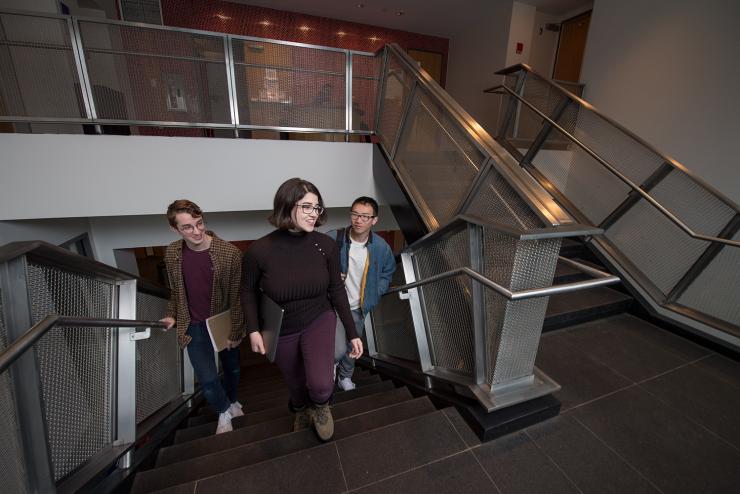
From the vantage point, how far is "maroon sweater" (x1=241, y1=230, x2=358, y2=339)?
1.51 m

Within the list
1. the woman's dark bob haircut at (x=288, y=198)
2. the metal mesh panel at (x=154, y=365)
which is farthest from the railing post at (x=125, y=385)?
the woman's dark bob haircut at (x=288, y=198)

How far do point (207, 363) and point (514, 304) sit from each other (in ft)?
6.52

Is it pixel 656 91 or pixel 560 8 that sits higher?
pixel 560 8

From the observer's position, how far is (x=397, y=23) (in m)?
6.81

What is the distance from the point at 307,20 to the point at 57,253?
24.1 ft

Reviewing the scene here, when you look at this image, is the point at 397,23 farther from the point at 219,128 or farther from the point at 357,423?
the point at 357,423

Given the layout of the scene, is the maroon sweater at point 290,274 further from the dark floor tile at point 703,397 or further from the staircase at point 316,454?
the dark floor tile at point 703,397

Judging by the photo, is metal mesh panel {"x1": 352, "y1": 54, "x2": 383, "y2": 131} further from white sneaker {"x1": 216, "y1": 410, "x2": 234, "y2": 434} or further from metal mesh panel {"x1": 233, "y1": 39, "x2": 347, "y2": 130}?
white sneaker {"x1": 216, "y1": 410, "x2": 234, "y2": 434}

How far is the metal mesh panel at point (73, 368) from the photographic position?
1.13m

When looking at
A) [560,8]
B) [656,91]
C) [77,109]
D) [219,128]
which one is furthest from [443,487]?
[560,8]

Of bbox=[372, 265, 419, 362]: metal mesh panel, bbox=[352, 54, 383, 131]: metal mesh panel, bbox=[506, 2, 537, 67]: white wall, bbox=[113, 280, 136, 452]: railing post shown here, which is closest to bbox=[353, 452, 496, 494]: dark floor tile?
bbox=[372, 265, 419, 362]: metal mesh panel

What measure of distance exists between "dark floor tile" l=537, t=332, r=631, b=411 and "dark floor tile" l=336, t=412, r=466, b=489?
0.88m

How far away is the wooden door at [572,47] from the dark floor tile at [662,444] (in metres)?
6.09

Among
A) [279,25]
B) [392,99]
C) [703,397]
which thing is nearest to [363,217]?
[392,99]
